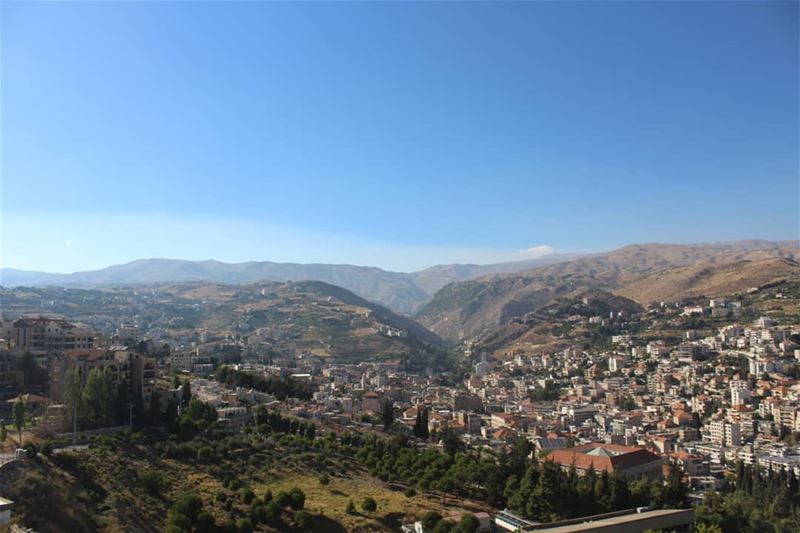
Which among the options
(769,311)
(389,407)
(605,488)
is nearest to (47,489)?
(605,488)

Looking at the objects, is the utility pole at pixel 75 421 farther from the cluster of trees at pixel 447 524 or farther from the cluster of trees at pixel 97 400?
the cluster of trees at pixel 447 524

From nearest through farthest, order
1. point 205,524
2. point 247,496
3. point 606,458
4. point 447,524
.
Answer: point 205,524
point 447,524
point 247,496
point 606,458

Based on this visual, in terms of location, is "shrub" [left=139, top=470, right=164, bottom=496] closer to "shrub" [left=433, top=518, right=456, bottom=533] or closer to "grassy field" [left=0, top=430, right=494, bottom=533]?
"grassy field" [left=0, top=430, right=494, bottom=533]

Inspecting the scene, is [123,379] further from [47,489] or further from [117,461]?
[47,489]

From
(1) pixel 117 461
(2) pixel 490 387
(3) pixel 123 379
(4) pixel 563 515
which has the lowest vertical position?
(2) pixel 490 387

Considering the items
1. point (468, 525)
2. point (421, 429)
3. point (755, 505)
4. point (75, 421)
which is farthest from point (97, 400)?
point (755, 505)

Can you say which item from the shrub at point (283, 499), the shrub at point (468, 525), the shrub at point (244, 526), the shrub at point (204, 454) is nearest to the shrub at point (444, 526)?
the shrub at point (468, 525)

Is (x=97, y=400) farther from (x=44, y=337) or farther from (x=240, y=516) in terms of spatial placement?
(x=44, y=337)
